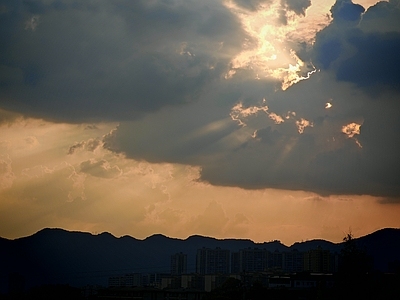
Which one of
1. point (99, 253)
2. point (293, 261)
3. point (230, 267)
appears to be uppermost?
point (99, 253)

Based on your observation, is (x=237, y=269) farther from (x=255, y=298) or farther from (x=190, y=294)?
(x=255, y=298)

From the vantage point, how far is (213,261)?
433 feet

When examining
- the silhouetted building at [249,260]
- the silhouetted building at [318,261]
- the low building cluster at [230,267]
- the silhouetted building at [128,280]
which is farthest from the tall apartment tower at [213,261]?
the silhouetted building at [318,261]

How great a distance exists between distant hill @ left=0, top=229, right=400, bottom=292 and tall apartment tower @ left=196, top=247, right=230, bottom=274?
7320mm

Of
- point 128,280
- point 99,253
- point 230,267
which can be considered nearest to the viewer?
point 128,280

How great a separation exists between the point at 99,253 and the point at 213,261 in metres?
45.2

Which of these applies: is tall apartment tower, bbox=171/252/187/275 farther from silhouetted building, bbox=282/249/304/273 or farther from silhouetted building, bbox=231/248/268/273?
silhouetted building, bbox=282/249/304/273

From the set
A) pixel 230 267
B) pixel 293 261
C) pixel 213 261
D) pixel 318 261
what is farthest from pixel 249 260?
pixel 318 261

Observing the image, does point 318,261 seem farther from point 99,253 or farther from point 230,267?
point 99,253

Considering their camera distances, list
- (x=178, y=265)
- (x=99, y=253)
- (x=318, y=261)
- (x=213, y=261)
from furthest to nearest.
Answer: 1. (x=99, y=253)
2. (x=178, y=265)
3. (x=213, y=261)
4. (x=318, y=261)

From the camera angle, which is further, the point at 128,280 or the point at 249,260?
the point at 249,260

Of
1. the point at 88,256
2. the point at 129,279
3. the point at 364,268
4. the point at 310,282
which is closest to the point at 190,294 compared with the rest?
the point at 310,282

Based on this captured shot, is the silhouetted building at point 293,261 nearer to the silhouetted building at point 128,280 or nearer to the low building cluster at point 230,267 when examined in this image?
the low building cluster at point 230,267

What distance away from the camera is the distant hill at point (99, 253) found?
409 ft
